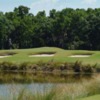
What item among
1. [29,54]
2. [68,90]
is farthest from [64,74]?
[68,90]

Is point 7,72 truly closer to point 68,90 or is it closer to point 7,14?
point 68,90

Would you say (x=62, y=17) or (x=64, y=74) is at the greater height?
(x=62, y=17)

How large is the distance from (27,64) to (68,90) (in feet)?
59.2

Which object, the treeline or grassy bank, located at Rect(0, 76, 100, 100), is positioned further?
the treeline

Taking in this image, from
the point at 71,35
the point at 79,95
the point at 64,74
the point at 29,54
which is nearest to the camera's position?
the point at 79,95

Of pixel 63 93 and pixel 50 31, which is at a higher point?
pixel 50 31

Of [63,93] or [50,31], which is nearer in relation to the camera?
[63,93]

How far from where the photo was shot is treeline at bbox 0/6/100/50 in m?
65.0

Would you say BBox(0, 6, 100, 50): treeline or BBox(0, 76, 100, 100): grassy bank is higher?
BBox(0, 6, 100, 50): treeline

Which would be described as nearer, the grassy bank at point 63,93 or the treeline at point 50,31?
the grassy bank at point 63,93

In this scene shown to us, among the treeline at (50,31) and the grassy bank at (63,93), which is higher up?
the treeline at (50,31)

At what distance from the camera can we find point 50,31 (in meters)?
69.5

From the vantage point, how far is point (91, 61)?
32.2 metres

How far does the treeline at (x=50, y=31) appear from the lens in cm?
6500
